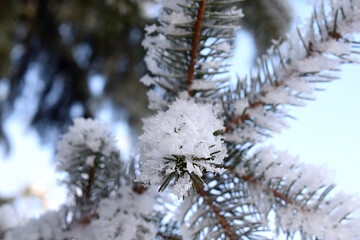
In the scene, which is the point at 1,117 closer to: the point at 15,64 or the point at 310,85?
the point at 15,64

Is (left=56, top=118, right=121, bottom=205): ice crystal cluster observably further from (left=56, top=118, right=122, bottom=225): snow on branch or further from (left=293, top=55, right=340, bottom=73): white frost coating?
(left=293, top=55, right=340, bottom=73): white frost coating

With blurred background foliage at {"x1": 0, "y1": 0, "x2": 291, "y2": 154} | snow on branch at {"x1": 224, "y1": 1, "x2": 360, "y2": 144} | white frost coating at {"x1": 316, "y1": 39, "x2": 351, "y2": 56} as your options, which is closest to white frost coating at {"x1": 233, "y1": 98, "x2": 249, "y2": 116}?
snow on branch at {"x1": 224, "y1": 1, "x2": 360, "y2": 144}

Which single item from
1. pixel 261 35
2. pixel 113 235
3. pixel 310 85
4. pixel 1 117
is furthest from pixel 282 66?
pixel 1 117

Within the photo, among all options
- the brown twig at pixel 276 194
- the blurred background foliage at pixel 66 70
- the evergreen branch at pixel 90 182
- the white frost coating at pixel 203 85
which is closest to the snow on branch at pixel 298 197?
the brown twig at pixel 276 194

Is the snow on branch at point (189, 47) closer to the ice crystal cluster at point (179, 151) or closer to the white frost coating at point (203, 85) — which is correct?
the white frost coating at point (203, 85)

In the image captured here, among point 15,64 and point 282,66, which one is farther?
point 15,64

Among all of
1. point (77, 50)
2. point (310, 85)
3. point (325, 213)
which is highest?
point (77, 50)
